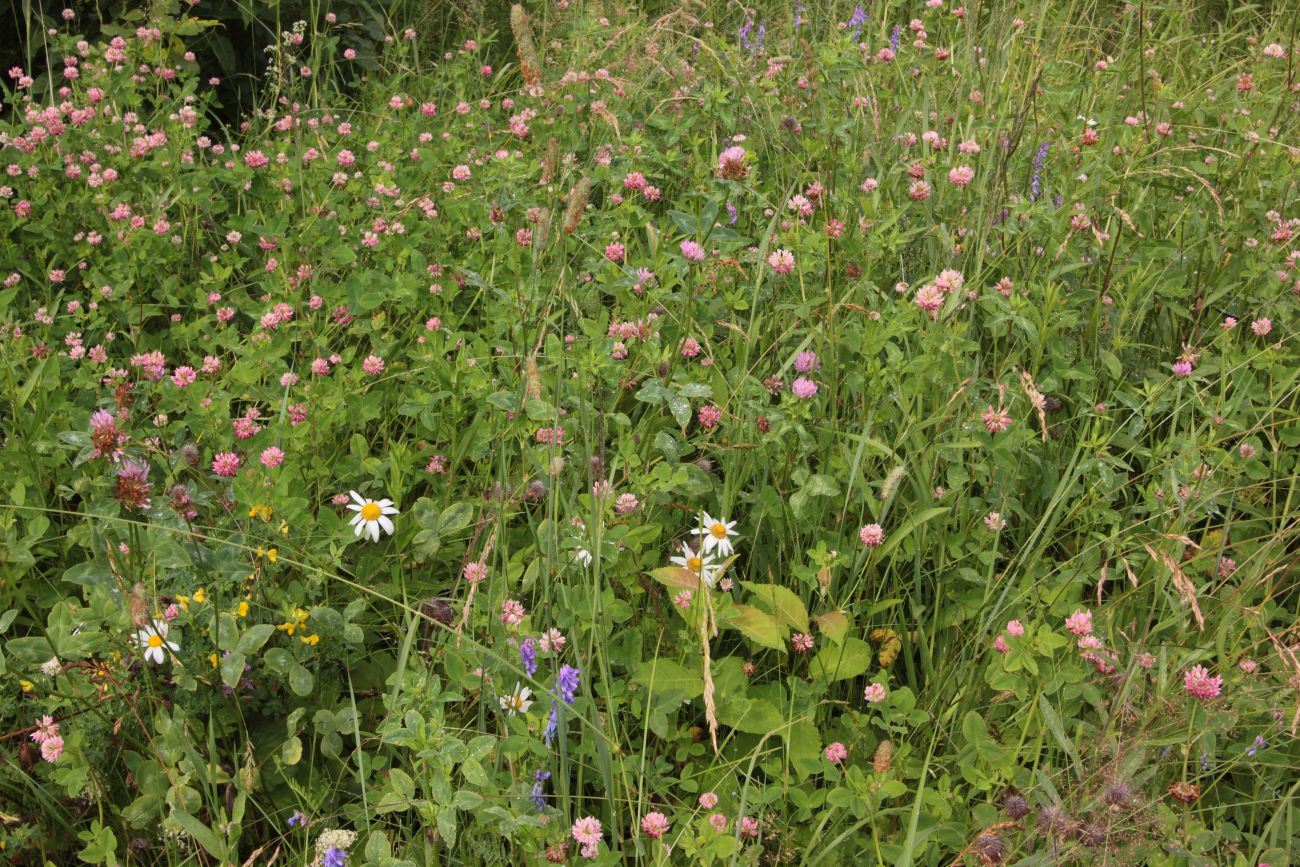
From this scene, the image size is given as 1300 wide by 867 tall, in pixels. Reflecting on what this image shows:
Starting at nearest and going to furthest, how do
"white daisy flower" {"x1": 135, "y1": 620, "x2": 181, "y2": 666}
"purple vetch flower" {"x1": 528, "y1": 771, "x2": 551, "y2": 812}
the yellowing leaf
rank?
"purple vetch flower" {"x1": 528, "y1": 771, "x2": 551, "y2": 812}, "white daisy flower" {"x1": 135, "y1": 620, "x2": 181, "y2": 666}, the yellowing leaf

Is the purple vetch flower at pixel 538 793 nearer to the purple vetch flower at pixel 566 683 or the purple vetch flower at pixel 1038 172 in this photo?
the purple vetch flower at pixel 566 683

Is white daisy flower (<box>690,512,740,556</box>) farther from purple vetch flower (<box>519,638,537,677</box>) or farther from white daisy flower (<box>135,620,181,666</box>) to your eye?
white daisy flower (<box>135,620,181,666</box>)

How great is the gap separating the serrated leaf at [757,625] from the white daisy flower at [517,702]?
1.11ft

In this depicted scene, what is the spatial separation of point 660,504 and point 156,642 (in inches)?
33.3

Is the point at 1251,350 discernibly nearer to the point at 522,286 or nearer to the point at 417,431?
the point at 522,286

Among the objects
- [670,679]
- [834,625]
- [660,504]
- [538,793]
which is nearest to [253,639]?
[538,793]

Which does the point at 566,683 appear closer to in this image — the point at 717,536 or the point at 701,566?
the point at 701,566

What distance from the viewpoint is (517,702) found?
59.9 inches

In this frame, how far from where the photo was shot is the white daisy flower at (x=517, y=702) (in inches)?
59.4

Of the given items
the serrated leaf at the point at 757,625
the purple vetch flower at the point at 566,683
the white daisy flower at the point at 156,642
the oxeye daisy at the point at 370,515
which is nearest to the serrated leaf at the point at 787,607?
the serrated leaf at the point at 757,625

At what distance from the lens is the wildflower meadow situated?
5.11 feet

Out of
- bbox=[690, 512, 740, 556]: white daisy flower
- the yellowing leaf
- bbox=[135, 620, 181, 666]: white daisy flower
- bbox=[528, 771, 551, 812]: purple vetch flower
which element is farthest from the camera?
bbox=[690, 512, 740, 556]: white daisy flower

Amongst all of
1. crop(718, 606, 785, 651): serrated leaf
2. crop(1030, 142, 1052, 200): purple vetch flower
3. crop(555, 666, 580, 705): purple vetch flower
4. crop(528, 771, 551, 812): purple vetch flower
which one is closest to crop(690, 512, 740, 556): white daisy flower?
crop(718, 606, 785, 651): serrated leaf

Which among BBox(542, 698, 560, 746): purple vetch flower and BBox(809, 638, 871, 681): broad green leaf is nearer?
BBox(542, 698, 560, 746): purple vetch flower
